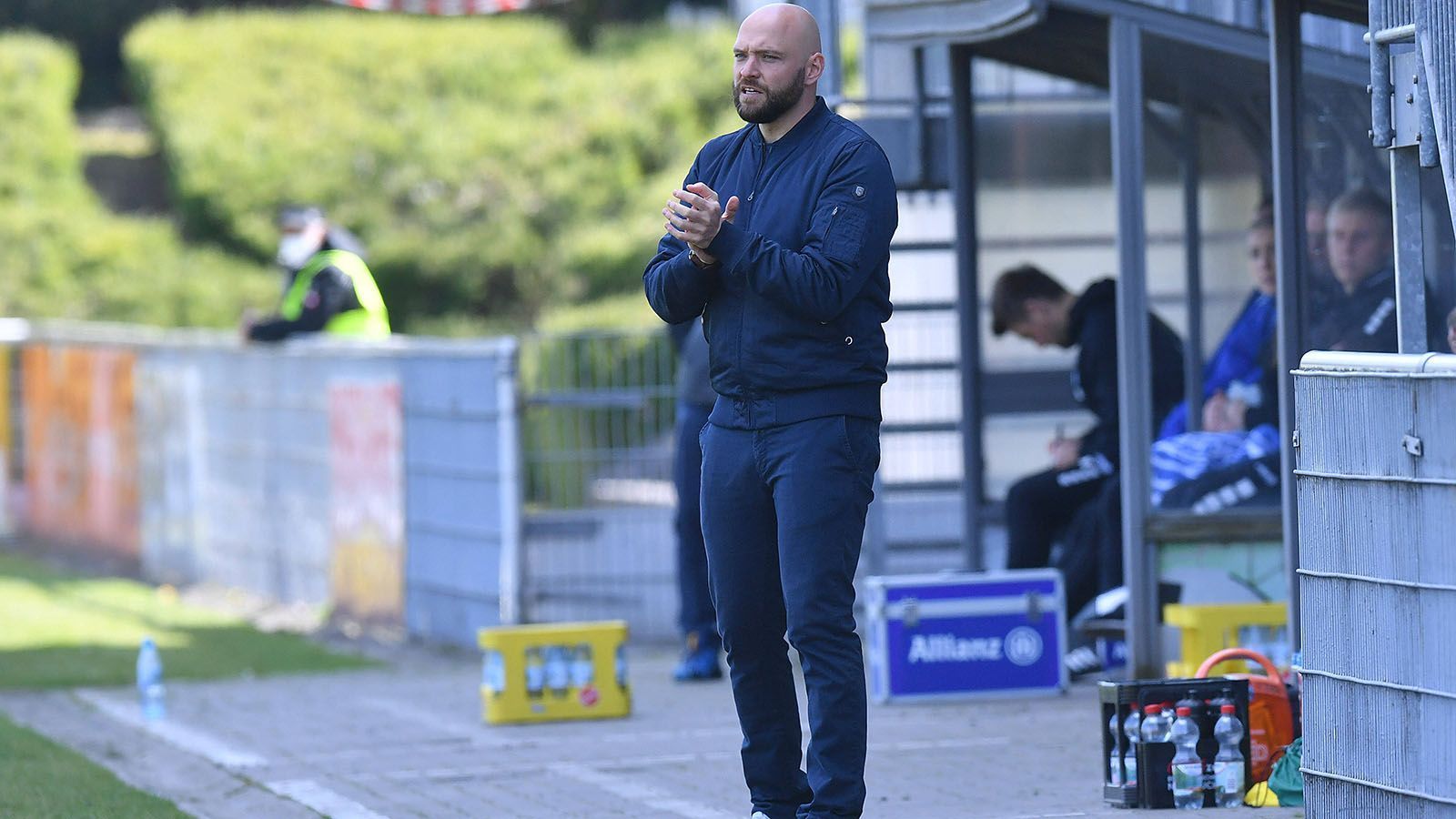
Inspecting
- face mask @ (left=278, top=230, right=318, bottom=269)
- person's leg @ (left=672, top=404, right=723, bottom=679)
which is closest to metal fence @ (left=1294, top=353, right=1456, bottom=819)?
person's leg @ (left=672, top=404, right=723, bottom=679)

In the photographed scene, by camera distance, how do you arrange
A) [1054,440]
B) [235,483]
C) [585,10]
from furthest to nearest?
[585,10] < [235,483] < [1054,440]

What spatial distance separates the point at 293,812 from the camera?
6.72 metres

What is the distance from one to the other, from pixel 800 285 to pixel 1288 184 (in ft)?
9.99

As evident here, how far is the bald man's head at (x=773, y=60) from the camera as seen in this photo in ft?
17.8

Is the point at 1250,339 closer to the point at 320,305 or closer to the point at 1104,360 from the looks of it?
the point at 1104,360

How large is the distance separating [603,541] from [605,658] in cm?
275

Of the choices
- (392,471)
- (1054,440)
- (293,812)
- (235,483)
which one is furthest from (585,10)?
(293,812)

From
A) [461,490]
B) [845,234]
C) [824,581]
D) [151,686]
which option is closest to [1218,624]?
[824,581]

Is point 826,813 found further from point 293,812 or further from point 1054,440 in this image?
point 1054,440

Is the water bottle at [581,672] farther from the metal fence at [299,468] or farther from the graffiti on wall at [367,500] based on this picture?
the graffiti on wall at [367,500]

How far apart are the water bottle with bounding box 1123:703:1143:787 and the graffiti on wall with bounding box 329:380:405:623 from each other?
613 centimetres

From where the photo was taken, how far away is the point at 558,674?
8922mm

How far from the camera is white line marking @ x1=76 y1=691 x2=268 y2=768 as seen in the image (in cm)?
787

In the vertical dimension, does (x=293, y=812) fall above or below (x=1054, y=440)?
below
